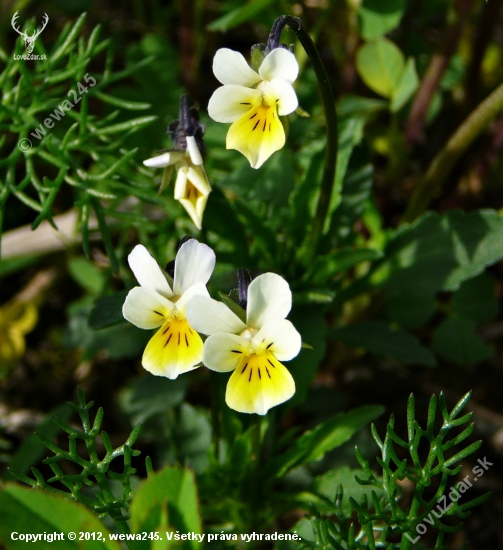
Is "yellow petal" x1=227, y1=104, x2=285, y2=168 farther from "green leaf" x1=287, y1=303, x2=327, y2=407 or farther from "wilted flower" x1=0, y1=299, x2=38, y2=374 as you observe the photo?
"wilted flower" x1=0, y1=299, x2=38, y2=374

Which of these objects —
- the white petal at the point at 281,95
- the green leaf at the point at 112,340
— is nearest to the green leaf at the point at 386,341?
the green leaf at the point at 112,340

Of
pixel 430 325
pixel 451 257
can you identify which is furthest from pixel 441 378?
pixel 451 257

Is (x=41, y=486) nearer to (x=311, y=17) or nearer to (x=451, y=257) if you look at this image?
(x=451, y=257)

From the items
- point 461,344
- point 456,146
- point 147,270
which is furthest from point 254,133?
point 461,344

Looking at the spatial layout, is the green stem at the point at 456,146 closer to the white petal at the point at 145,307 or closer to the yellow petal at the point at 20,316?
the white petal at the point at 145,307

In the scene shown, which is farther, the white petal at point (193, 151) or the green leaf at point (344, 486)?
the green leaf at point (344, 486)

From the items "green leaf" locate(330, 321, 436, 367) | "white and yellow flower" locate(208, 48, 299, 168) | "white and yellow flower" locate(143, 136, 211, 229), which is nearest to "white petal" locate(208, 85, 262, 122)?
"white and yellow flower" locate(208, 48, 299, 168)

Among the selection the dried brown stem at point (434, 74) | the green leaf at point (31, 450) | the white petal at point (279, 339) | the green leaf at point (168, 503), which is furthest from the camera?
the dried brown stem at point (434, 74)
